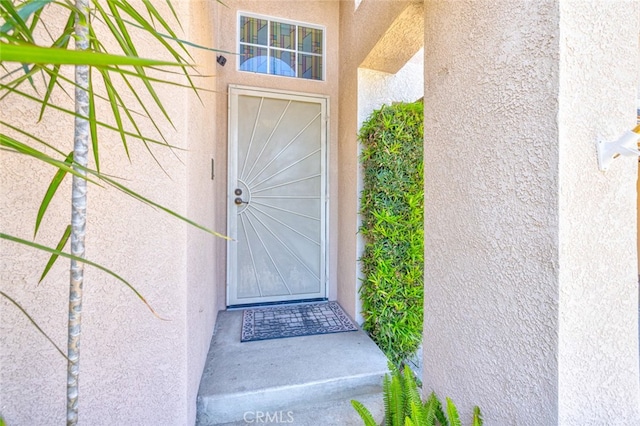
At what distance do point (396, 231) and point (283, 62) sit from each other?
241 centimetres

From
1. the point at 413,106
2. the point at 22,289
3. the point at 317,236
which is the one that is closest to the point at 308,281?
the point at 317,236

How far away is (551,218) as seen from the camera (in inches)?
35.2

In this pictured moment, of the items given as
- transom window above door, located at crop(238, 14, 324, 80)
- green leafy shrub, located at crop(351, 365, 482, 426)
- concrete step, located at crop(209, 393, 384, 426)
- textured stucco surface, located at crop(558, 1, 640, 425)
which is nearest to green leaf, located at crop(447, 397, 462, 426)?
green leafy shrub, located at crop(351, 365, 482, 426)

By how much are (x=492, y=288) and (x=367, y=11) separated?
2.57 metres

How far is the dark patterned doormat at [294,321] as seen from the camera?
2.42 meters

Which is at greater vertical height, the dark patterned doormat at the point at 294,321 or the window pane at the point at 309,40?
the window pane at the point at 309,40

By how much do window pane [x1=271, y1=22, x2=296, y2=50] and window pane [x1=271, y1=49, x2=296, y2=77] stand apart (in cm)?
8

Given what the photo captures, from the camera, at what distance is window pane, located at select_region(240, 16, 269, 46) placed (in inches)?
121

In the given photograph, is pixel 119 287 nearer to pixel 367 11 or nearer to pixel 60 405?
pixel 60 405

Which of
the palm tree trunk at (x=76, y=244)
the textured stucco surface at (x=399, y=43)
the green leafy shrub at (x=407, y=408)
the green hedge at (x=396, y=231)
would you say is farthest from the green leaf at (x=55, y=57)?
the green hedge at (x=396, y=231)

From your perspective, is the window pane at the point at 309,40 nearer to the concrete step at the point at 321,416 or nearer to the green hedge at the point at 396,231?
the green hedge at the point at 396,231

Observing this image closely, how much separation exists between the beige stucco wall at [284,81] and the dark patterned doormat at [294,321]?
1.19 feet

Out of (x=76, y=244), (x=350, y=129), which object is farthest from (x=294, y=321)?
(x=76, y=244)

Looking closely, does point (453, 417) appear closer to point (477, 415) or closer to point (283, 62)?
point (477, 415)
